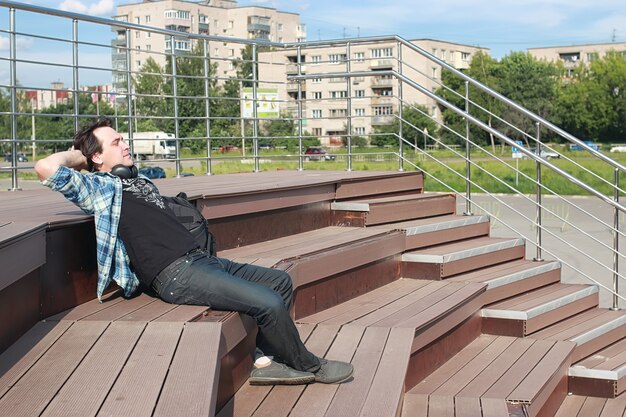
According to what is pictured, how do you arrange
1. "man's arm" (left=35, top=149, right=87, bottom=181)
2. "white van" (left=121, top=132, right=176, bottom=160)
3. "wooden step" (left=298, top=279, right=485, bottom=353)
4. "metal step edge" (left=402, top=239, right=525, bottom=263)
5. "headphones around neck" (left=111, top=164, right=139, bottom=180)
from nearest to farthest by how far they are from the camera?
"man's arm" (left=35, top=149, right=87, bottom=181) < "headphones around neck" (left=111, top=164, right=139, bottom=180) < "wooden step" (left=298, top=279, right=485, bottom=353) < "metal step edge" (left=402, top=239, right=525, bottom=263) < "white van" (left=121, top=132, right=176, bottom=160)

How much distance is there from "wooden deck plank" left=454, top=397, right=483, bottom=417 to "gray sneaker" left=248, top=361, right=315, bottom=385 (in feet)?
3.22

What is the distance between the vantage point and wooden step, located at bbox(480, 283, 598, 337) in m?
5.63

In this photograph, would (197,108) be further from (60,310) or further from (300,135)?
(60,310)

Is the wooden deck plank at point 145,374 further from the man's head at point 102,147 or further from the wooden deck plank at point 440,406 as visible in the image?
the wooden deck plank at point 440,406

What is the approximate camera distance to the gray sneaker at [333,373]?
3482 millimetres

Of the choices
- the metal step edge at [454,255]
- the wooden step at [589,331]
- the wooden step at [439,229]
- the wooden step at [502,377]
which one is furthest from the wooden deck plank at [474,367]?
the wooden step at [439,229]

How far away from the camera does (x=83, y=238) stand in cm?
369

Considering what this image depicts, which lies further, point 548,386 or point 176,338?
point 548,386

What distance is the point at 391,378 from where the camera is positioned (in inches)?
141

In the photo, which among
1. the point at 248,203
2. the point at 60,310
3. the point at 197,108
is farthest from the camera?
the point at 197,108

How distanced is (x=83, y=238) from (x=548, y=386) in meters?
2.71

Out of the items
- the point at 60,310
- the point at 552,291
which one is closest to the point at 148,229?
the point at 60,310

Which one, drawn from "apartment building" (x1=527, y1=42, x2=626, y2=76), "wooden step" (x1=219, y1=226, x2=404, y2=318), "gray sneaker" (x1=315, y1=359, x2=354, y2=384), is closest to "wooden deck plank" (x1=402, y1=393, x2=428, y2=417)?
"gray sneaker" (x1=315, y1=359, x2=354, y2=384)

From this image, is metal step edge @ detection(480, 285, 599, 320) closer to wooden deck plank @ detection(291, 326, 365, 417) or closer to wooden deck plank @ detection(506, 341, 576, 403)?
wooden deck plank @ detection(506, 341, 576, 403)
